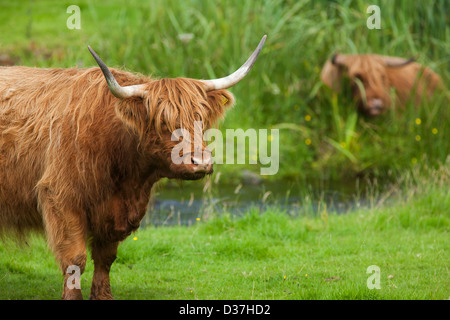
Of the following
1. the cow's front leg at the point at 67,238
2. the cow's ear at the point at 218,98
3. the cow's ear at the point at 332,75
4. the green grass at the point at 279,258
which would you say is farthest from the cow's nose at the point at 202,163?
the cow's ear at the point at 332,75

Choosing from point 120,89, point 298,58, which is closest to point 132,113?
point 120,89

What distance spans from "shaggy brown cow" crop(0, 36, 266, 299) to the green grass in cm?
70

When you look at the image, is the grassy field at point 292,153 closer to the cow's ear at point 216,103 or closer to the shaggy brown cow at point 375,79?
the shaggy brown cow at point 375,79

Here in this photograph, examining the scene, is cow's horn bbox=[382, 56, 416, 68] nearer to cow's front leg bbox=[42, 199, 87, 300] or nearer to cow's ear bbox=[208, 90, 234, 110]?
cow's ear bbox=[208, 90, 234, 110]

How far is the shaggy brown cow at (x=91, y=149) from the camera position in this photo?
4445 millimetres

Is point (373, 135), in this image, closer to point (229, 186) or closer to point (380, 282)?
point (229, 186)

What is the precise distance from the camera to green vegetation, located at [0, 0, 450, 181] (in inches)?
395

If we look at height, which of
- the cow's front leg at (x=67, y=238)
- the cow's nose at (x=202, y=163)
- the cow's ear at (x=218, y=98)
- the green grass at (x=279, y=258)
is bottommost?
the green grass at (x=279, y=258)

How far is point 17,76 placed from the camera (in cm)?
522

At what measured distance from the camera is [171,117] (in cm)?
434

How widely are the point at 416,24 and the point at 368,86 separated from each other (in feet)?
5.70

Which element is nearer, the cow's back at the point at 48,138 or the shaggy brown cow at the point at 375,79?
the cow's back at the point at 48,138

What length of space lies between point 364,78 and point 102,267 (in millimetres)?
6377

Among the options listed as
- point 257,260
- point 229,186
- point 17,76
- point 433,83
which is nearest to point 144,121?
point 17,76
